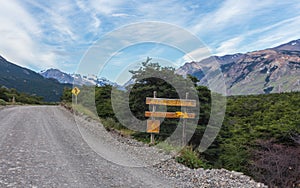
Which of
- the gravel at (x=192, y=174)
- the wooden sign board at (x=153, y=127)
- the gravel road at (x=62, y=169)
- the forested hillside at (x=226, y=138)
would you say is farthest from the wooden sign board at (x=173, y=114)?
the gravel road at (x=62, y=169)

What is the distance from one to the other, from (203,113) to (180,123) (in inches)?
158

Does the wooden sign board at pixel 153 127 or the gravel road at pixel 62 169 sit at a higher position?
the wooden sign board at pixel 153 127

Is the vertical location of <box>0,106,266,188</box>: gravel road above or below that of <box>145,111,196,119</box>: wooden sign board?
below

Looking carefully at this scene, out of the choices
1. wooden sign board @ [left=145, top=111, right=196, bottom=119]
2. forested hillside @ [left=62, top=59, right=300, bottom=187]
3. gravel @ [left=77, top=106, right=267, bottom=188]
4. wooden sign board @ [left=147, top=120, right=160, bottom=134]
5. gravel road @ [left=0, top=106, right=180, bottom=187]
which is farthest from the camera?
forested hillside @ [left=62, top=59, right=300, bottom=187]

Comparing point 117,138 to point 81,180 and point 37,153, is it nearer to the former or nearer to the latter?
point 37,153

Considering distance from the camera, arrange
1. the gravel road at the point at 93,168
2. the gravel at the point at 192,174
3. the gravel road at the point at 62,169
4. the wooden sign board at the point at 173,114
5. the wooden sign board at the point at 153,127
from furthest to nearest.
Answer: the wooden sign board at the point at 153,127 < the wooden sign board at the point at 173,114 < the gravel at the point at 192,174 < the gravel road at the point at 93,168 < the gravel road at the point at 62,169

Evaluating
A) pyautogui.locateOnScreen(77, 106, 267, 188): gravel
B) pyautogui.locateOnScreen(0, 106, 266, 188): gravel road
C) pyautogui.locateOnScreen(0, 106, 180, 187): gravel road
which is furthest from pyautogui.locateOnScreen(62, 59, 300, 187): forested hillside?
pyautogui.locateOnScreen(0, 106, 180, 187): gravel road

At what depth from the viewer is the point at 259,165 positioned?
15.9 metres

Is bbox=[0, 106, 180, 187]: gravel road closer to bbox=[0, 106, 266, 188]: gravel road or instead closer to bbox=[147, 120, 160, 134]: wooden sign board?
bbox=[0, 106, 266, 188]: gravel road

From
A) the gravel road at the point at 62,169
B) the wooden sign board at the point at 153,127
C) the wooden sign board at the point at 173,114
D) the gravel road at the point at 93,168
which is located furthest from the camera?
the wooden sign board at the point at 153,127

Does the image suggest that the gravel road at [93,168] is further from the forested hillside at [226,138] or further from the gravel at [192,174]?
the forested hillside at [226,138]

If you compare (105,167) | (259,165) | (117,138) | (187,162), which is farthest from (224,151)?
(105,167)

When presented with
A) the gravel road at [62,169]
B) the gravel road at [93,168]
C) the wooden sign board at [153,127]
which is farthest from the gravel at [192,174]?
the wooden sign board at [153,127]

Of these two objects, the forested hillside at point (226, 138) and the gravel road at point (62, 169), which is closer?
the gravel road at point (62, 169)
